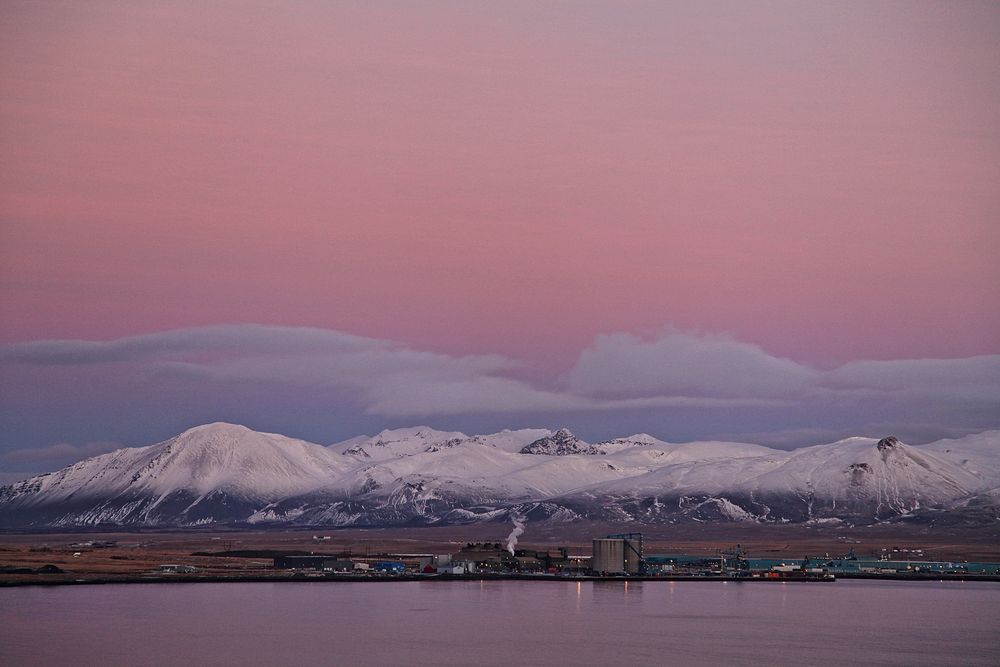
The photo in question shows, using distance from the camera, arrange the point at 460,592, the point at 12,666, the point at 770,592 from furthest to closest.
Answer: the point at 770,592
the point at 460,592
the point at 12,666

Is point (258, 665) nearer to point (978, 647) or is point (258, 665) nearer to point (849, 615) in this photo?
point (978, 647)

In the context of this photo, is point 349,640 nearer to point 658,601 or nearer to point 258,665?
point 258,665

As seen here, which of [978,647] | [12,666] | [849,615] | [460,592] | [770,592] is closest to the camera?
[12,666]

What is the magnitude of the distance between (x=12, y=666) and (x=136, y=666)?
27.5ft

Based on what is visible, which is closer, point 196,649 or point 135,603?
point 196,649

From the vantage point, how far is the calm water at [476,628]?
11194 centimetres

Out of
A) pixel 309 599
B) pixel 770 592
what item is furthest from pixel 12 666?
pixel 770 592

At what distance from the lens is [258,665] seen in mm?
105375

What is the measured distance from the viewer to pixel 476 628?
5167 inches

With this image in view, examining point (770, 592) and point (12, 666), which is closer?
point (12, 666)

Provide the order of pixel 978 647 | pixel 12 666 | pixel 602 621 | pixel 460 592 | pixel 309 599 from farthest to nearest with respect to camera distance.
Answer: pixel 460 592
pixel 309 599
pixel 602 621
pixel 978 647
pixel 12 666

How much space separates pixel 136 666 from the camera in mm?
103688

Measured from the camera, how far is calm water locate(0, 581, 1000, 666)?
112m

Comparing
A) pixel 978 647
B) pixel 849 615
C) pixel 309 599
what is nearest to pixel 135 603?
pixel 309 599
